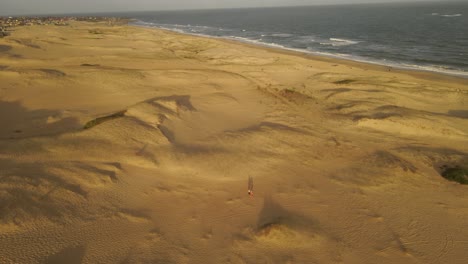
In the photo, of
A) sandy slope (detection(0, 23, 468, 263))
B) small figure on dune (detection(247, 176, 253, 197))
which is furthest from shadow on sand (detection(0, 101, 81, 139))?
small figure on dune (detection(247, 176, 253, 197))

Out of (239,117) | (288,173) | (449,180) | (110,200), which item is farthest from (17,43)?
(449,180)

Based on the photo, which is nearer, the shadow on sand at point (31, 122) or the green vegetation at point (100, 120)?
the shadow on sand at point (31, 122)

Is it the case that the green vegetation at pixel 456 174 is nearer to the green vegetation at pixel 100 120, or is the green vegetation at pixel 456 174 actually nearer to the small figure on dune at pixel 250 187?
the small figure on dune at pixel 250 187

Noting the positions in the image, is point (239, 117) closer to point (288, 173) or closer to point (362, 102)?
point (288, 173)

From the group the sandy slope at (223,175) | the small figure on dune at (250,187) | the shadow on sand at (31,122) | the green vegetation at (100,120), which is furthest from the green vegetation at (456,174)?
the shadow on sand at (31,122)

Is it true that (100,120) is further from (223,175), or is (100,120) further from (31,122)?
Answer: (223,175)

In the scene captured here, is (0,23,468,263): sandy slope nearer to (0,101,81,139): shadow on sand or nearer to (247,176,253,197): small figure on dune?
(0,101,81,139): shadow on sand

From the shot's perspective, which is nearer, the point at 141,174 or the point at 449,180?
the point at 141,174
